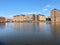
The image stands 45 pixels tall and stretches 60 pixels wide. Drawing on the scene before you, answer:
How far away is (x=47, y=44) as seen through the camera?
10.9 m

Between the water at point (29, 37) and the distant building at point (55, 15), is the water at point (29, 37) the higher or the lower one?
the lower one

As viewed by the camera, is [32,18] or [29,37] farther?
[32,18]

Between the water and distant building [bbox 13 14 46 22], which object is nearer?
the water

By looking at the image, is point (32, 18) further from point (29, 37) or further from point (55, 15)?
point (29, 37)

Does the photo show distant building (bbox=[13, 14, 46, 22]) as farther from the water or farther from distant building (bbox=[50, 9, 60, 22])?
the water

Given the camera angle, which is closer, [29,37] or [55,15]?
[29,37]

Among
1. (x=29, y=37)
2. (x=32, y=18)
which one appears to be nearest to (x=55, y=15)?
(x=32, y=18)

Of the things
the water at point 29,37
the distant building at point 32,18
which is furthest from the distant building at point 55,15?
the water at point 29,37

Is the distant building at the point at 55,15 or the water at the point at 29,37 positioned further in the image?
the distant building at the point at 55,15

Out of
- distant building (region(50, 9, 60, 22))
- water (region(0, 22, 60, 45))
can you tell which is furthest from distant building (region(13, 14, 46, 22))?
water (region(0, 22, 60, 45))

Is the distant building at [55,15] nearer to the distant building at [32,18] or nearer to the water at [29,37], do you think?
the distant building at [32,18]

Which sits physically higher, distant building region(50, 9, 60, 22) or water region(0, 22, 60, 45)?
distant building region(50, 9, 60, 22)

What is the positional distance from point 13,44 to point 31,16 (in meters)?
122

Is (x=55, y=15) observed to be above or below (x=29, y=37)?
above
